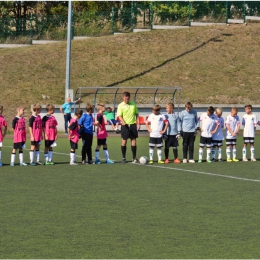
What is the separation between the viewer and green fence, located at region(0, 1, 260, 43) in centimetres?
4738

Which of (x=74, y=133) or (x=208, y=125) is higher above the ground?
(x=208, y=125)

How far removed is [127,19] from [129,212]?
1530 inches

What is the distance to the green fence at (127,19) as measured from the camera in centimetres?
4738

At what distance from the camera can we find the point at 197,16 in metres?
51.8

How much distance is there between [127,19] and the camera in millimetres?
49781

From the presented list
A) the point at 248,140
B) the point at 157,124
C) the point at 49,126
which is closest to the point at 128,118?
the point at 157,124

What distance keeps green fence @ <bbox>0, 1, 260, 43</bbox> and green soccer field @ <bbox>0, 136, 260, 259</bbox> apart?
29.6 meters

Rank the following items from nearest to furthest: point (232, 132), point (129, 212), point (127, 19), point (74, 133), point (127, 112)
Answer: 1. point (129, 212)
2. point (74, 133)
3. point (127, 112)
4. point (232, 132)
5. point (127, 19)

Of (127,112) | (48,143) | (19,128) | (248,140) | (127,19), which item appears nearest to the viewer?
(19,128)

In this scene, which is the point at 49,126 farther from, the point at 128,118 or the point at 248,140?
the point at 248,140

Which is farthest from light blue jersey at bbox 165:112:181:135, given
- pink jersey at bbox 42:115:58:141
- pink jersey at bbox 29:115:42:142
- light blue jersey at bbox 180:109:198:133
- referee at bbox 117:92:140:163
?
pink jersey at bbox 29:115:42:142

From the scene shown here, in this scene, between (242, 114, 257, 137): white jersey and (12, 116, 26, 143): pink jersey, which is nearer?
(12, 116, 26, 143): pink jersey

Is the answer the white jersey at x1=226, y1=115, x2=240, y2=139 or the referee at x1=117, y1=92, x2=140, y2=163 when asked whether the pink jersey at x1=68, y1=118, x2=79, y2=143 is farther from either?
the white jersey at x1=226, y1=115, x2=240, y2=139

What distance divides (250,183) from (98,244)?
688 cm
